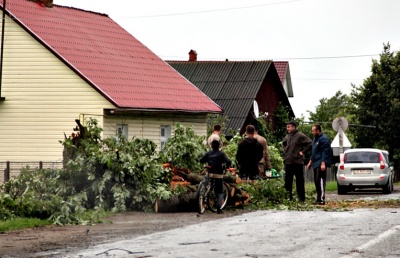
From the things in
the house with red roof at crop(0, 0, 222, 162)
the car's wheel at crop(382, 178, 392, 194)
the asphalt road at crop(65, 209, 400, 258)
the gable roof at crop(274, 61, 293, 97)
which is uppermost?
the gable roof at crop(274, 61, 293, 97)

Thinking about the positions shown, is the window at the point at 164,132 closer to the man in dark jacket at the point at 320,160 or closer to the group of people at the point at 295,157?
the group of people at the point at 295,157

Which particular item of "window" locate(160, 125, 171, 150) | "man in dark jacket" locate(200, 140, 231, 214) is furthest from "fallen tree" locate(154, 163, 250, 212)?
"window" locate(160, 125, 171, 150)

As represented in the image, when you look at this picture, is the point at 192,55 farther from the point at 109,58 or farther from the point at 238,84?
the point at 109,58

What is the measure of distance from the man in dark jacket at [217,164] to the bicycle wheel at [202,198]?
0.92ft

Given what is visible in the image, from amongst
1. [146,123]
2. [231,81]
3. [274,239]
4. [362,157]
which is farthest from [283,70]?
[274,239]

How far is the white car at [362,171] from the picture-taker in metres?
35.2

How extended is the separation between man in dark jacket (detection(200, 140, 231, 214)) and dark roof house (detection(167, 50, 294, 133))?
35.5m

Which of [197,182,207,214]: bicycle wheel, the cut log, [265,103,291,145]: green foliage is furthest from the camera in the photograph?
[265,103,291,145]: green foliage

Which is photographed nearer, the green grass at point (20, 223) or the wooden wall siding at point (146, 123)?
the green grass at point (20, 223)

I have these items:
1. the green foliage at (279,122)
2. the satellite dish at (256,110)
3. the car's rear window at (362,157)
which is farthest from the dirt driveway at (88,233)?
the green foliage at (279,122)

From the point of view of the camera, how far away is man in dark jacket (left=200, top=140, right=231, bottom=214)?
21531 mm

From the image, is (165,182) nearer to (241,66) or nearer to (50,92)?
(50,92)

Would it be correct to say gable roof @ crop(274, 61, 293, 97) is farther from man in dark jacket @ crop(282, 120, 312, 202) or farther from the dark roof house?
man in dark jacket @ crop(282, 120, 312, 202)

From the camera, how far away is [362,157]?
35.9 meters
